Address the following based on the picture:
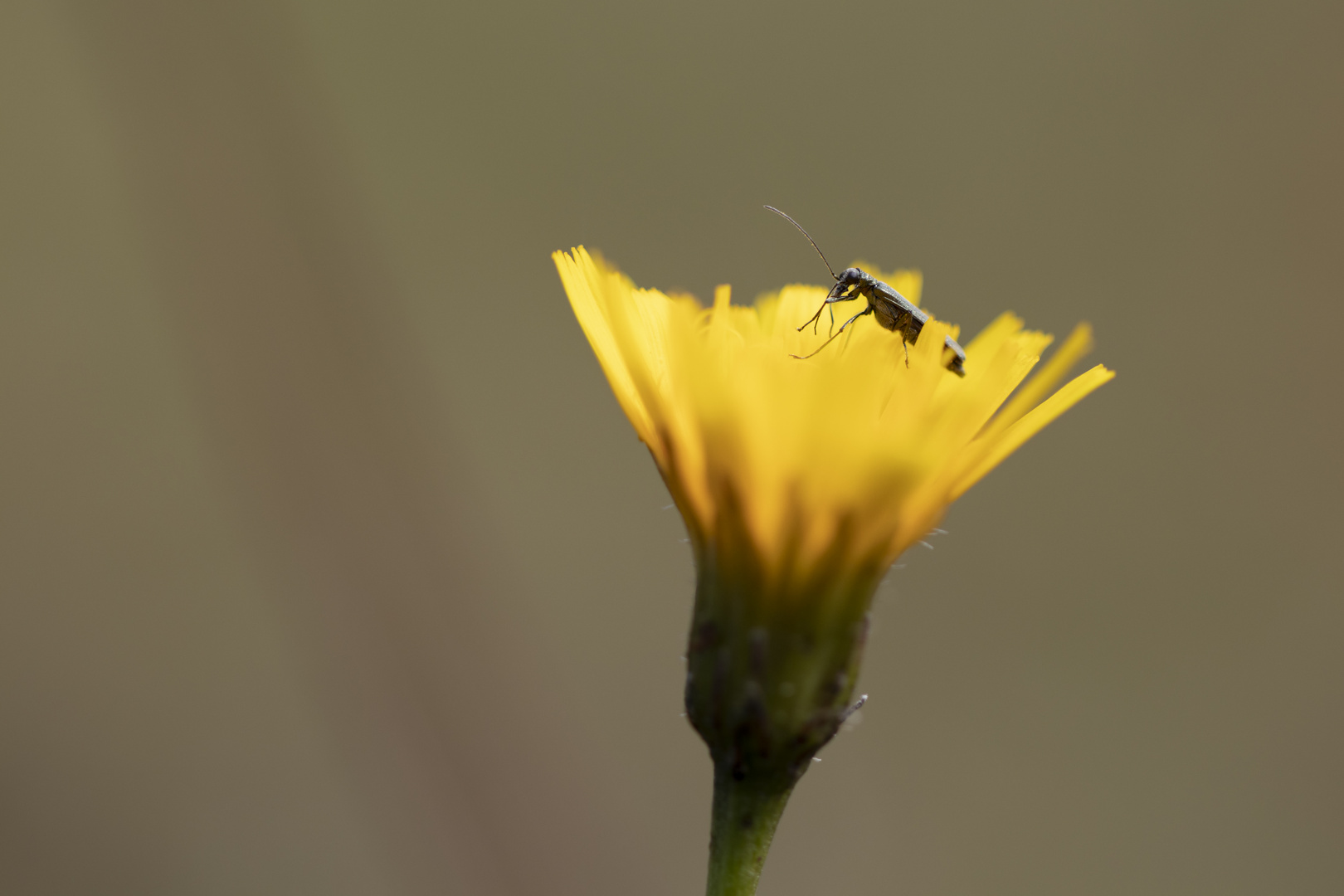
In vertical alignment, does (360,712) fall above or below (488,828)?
above

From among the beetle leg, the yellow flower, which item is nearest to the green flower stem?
the yellow flower

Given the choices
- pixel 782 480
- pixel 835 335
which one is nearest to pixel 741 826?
pixel 782 480

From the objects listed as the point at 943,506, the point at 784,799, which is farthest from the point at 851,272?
the point at 784,799

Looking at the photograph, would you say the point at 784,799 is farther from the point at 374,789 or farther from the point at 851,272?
the point at 374,789

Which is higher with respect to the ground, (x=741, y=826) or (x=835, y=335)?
(x=835, y=335)

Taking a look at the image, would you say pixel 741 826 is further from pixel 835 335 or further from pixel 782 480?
pixel 835 335

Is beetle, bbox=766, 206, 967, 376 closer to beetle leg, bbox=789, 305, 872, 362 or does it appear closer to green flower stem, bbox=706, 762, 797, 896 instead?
beetle leg, bbox=789, 305, 872, 362
